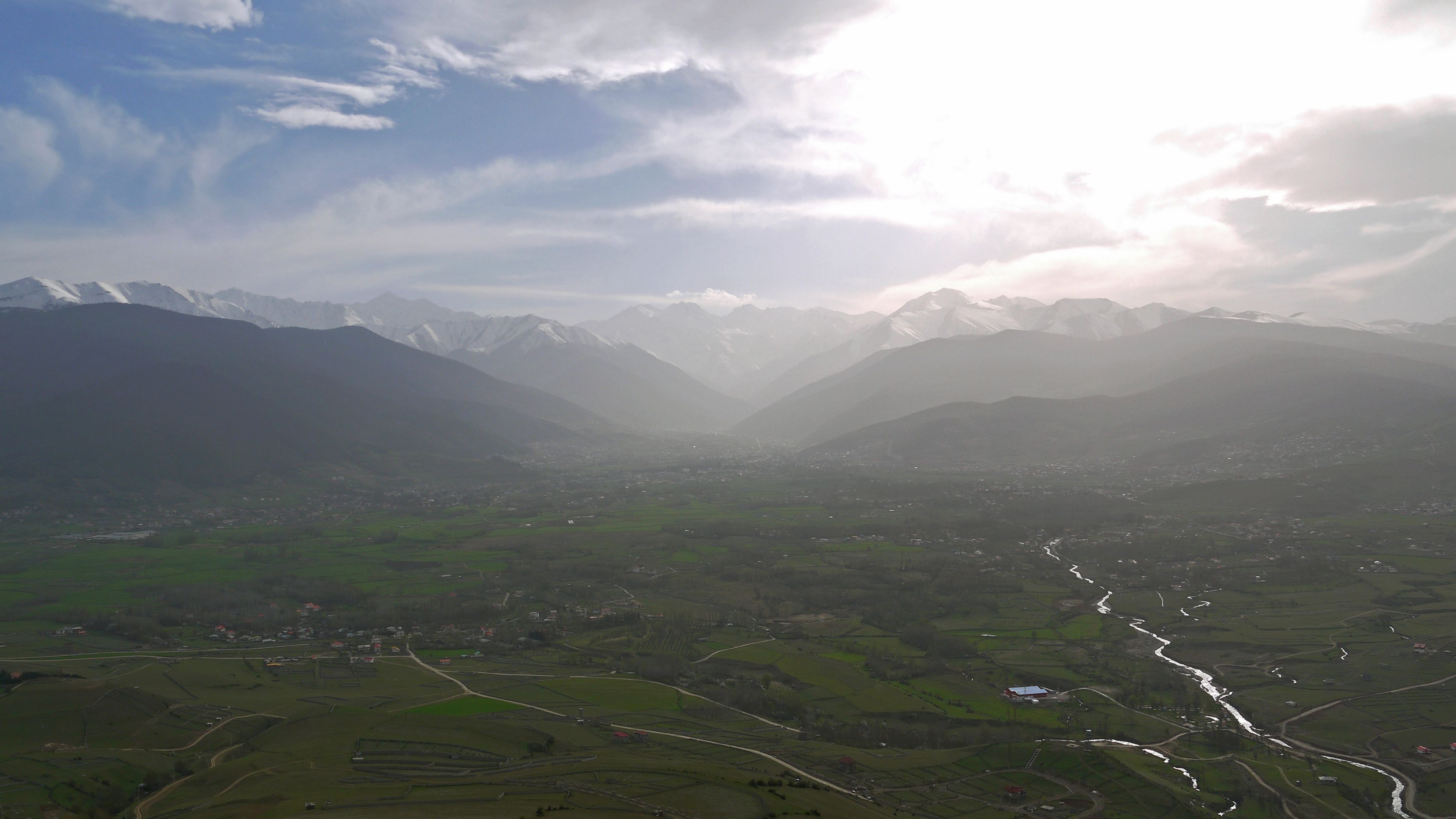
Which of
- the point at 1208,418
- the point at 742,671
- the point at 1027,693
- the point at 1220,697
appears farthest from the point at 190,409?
the point at 1208,418

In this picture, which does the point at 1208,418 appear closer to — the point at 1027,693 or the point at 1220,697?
the point at 1220,697

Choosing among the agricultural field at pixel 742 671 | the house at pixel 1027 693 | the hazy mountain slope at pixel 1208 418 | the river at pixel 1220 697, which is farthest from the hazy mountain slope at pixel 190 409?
the house at pixel 1027 693

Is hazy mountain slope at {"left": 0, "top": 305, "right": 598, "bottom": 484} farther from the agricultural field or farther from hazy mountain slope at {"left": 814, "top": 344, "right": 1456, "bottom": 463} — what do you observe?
hazy mountain slope at {"left": 814, "top": 344, "right": 1456, "bottom": 463}

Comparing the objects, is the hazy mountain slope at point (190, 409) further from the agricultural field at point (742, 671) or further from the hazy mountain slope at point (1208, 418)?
the hazy mountain slope at point (1208, 418)

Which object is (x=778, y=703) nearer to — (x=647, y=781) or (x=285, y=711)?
(x=647, y=781)

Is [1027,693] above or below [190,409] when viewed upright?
below
